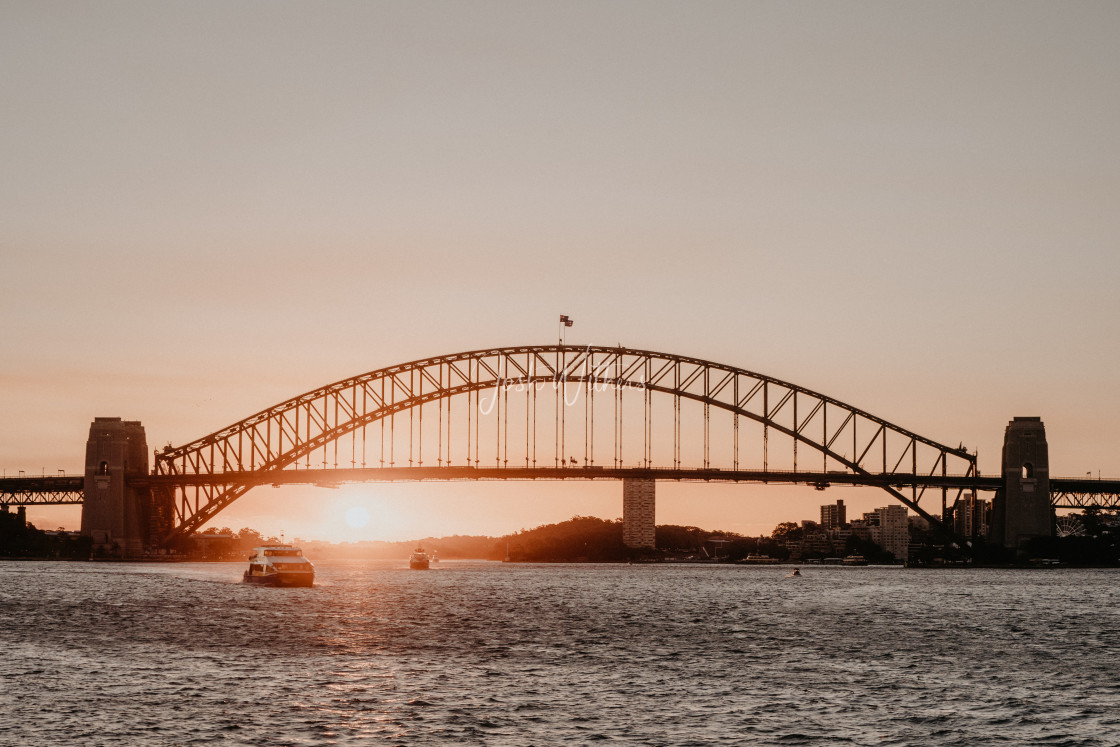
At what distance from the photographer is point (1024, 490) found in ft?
553

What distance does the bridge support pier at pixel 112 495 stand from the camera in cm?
17425

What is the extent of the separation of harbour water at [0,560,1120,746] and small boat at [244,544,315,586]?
20.2 metres

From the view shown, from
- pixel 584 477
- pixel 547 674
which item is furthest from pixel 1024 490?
pixel 547 674

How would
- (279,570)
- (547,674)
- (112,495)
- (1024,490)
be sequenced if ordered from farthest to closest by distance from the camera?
1. (112,495)
2. (1024,490)
3. (279,570)
4. (547,674)

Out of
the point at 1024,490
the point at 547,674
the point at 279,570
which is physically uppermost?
the point at 1024,490

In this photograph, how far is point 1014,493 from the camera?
16850cm

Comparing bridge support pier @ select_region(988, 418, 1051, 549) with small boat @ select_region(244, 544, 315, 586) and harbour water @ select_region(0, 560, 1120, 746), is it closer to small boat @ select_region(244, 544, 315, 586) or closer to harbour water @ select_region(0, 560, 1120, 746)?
harbour water @ select_region(0, 560, 1120, 746)

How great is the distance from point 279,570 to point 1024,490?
98230 mm

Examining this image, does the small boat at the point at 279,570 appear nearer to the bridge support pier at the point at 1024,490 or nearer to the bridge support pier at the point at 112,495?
the bridge support pier at the point at 112,495

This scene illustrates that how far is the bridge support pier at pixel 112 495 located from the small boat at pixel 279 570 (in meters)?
70.2

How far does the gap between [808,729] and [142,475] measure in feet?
507

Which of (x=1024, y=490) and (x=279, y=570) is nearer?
(x=279, y=570)

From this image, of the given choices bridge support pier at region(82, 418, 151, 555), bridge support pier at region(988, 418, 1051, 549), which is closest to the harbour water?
bridge support pier at region(988, 418, 1051, 549)

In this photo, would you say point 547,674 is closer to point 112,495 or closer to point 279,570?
point 279,570
